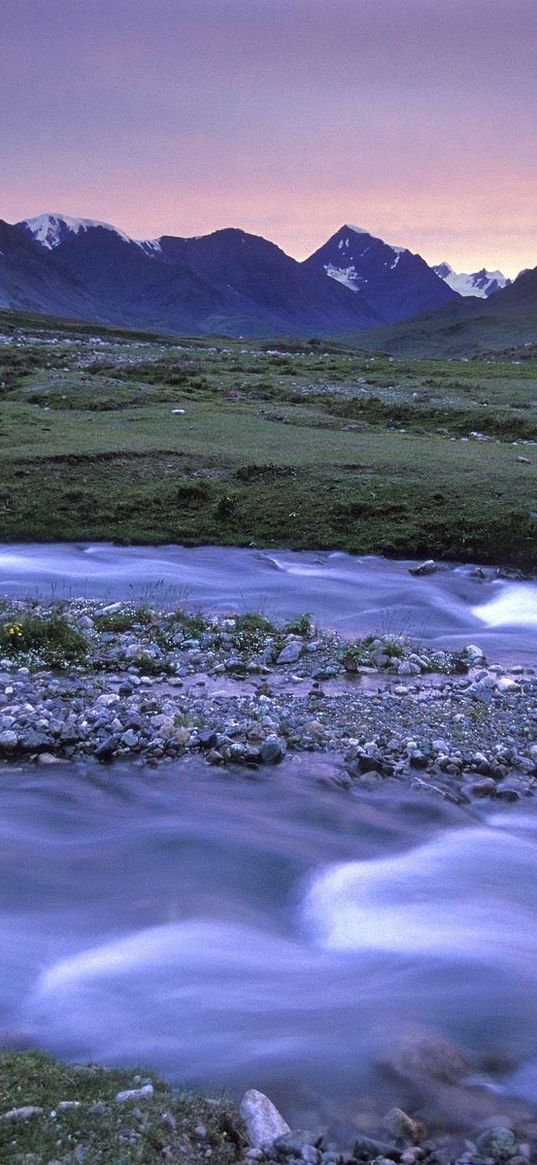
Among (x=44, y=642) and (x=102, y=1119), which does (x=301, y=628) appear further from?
(x=102, y=1119)

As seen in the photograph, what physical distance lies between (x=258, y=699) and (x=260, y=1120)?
7381 millimetres

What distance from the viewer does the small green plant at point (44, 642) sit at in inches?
553

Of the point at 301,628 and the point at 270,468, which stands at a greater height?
the point at 270,468

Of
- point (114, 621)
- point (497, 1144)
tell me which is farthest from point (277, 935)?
point (114, 621)

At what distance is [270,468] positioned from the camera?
88.7 ft

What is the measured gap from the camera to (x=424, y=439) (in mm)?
34688

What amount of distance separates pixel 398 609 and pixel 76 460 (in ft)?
41.3

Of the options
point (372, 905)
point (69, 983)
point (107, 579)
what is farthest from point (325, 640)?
point (69, 983)

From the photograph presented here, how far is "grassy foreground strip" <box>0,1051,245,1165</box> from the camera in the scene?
4.98 metres

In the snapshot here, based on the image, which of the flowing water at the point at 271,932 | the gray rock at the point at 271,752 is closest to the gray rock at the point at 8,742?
the flowing water at the point at 271,932

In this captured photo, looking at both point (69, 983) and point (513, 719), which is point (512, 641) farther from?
point (69, 983)

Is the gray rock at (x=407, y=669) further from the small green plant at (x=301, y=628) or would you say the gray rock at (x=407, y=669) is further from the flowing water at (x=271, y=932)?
the flowing water at (x=271, y=932)

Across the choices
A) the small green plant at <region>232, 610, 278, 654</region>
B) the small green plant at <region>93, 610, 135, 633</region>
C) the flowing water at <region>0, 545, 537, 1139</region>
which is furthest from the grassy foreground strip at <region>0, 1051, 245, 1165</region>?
the small green plant at <region>93, 610, 135, 633</region>

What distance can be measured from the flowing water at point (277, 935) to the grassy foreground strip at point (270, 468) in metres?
12.3
